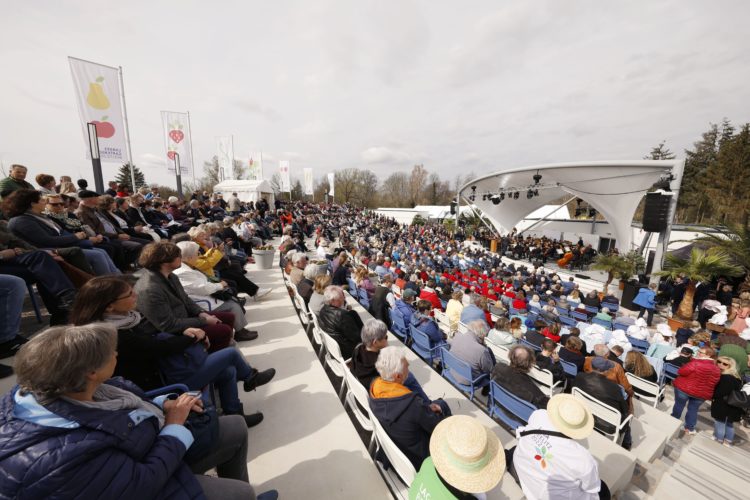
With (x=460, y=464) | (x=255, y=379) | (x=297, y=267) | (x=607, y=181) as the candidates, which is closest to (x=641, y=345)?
(x=460, y=464)

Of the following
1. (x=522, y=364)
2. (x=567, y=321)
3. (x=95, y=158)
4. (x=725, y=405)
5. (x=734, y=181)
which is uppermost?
(x=734, y=181)

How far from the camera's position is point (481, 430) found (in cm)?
150

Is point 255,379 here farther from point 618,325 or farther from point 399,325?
point 618,325

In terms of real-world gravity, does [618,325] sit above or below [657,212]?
below

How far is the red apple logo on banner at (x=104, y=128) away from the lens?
8923 millimetres

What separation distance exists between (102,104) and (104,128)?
0.79 meters

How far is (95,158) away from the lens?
7902 mm

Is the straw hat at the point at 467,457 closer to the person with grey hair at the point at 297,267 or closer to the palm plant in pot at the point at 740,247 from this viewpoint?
the person with grey hair at the point at 297,267

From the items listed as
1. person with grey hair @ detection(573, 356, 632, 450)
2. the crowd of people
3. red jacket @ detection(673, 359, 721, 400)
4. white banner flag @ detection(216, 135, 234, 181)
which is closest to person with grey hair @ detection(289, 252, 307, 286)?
the crowd of people

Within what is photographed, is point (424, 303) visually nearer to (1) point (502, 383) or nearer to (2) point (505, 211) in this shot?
(1) point (502, 383)

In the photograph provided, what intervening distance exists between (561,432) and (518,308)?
6.72m

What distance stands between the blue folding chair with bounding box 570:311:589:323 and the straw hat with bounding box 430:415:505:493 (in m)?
9.05

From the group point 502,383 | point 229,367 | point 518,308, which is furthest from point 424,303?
point 518,308

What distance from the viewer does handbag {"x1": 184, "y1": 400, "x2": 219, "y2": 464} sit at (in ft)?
4.89
